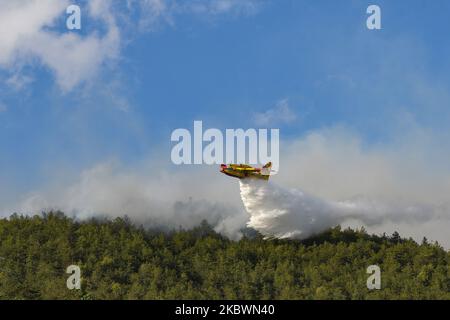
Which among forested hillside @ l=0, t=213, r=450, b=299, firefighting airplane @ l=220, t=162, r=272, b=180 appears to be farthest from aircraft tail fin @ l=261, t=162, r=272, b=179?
forested hillside @ l=0, t=213, r=450, b=299

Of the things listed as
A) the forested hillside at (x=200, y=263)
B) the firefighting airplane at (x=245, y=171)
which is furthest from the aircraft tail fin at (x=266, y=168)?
the forested hillside at (x=200, y=263)

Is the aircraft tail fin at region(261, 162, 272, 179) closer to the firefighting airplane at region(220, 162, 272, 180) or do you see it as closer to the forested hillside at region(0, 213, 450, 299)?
the firefighting airplane at region(220, 162, 272, 180)

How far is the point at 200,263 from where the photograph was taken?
106312mm

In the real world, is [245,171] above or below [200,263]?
above

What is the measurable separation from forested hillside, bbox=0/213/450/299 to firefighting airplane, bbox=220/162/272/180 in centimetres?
1453

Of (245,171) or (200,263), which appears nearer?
(245,171)

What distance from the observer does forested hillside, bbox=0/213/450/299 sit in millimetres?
94312

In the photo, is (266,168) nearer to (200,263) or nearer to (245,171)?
(245,171)

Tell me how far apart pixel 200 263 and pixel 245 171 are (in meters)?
19.3

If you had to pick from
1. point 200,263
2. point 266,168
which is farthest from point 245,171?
point 200,263

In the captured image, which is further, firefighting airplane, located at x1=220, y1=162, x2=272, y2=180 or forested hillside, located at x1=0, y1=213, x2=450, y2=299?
forested hillside, located at x1=0, y1=213, x2=450, y2=299
